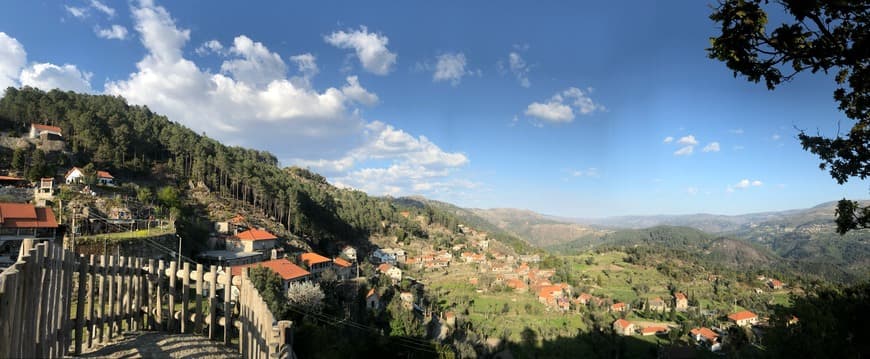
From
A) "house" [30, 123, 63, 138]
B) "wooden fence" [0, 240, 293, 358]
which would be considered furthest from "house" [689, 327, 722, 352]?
"house" [30, 123, 63, 138]


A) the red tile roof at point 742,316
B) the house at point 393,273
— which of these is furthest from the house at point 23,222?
the red tile roof at point 742,316

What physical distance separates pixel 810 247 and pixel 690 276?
508ft

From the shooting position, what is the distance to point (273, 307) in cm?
1546

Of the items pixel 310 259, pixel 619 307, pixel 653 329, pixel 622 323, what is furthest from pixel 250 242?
pixel 619 307

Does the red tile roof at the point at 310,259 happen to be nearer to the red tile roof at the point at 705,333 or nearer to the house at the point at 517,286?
the house at the point at 517,286

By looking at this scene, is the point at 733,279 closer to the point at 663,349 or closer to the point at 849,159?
the point at 663,349

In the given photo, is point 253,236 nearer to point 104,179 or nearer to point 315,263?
point 315,263

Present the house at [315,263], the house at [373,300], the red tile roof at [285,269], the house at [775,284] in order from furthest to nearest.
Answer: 1. the house at [775,284]
2. the house at [315,263]
3. the house at [373,300]
4. the red tile roof at [285,269]

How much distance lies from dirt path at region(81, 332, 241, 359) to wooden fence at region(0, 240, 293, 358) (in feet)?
0.70

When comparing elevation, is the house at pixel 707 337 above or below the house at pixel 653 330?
above

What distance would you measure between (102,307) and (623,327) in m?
48.8

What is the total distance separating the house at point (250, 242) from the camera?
32625mm

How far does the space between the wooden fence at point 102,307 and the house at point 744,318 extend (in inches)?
2414

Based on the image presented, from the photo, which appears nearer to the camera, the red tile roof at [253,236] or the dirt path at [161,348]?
the dirt path at [161,348]
